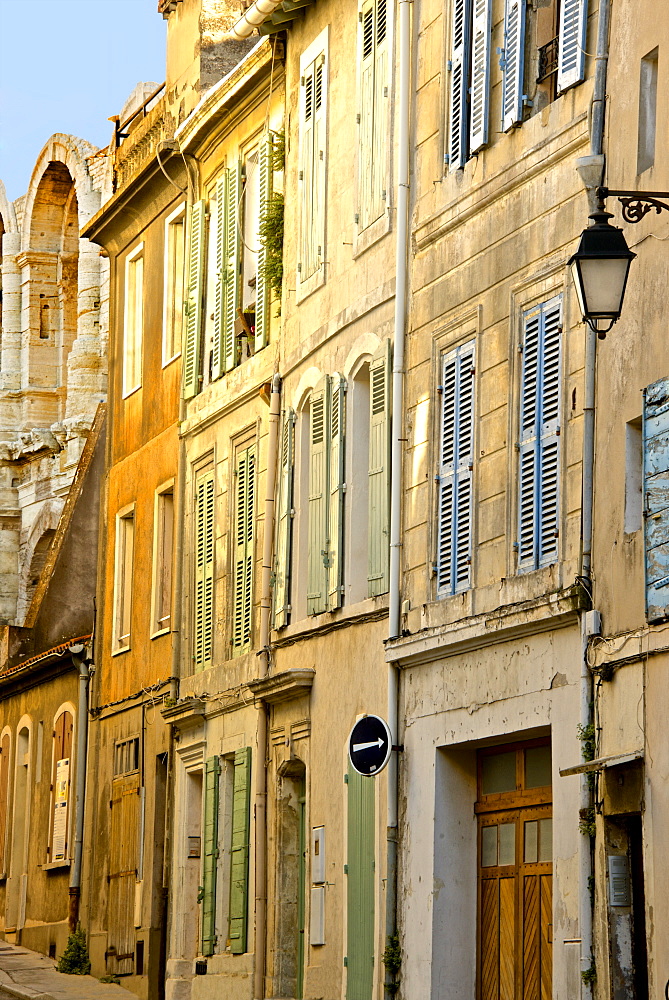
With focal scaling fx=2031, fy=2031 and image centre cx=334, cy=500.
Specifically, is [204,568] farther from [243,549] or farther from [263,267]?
[263,267]

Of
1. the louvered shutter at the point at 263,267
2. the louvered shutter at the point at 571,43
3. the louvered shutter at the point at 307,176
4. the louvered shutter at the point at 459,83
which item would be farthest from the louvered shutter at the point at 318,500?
the louvered shutter at the point at 571,43

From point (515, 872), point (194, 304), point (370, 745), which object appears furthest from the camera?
point (194, 304)

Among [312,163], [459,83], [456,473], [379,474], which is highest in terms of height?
[312,163]

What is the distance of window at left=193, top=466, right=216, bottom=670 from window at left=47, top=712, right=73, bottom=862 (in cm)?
529

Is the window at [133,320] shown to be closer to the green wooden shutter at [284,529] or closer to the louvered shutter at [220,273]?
the louvered shutter at [220,273]

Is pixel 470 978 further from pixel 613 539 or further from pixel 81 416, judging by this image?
pixel 81 416

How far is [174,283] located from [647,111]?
458 inches

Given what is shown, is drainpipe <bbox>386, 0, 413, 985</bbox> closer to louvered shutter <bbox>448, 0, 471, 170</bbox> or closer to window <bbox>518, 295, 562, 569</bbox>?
louvered shutter <bbox>448, 0, 471, 170</bbox>

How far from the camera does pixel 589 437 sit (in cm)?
1268

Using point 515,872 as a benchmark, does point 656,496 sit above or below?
above

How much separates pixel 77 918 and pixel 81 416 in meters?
13.6

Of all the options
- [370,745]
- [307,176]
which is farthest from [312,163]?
Result: [370,745]

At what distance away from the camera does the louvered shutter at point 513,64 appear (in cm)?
1423

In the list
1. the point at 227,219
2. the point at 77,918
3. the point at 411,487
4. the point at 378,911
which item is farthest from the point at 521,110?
the point at 77,918
